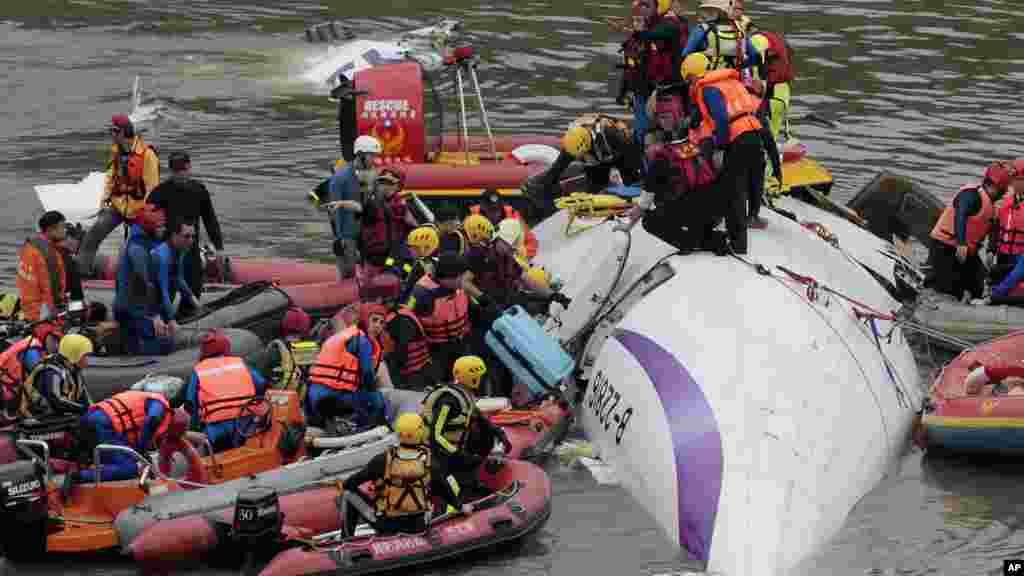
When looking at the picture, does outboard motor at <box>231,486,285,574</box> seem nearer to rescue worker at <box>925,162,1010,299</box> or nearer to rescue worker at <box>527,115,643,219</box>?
rescue worker at <box>527,115,643,219</box>

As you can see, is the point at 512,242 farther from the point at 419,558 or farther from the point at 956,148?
the point at 956,148

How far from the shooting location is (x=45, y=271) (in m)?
14.8

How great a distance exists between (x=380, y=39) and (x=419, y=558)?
20842 mm

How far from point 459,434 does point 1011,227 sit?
679 cm

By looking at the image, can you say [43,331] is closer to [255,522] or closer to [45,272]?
[45,272]

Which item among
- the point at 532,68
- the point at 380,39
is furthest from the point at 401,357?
the point at 380,39

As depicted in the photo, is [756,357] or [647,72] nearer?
[756,357]

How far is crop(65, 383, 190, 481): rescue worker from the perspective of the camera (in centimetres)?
1181

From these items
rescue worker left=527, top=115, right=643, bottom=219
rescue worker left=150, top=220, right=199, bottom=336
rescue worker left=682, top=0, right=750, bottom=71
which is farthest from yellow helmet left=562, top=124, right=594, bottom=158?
rescue worker left=150, top=220, right=199, bottom=336

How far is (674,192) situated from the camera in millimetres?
14000

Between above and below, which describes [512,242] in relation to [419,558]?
above

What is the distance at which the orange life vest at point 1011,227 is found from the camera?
636 inches

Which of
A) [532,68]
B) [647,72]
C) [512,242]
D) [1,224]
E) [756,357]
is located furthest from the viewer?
[532,68]

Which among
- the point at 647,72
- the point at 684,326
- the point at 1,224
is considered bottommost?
the point at 1,224
